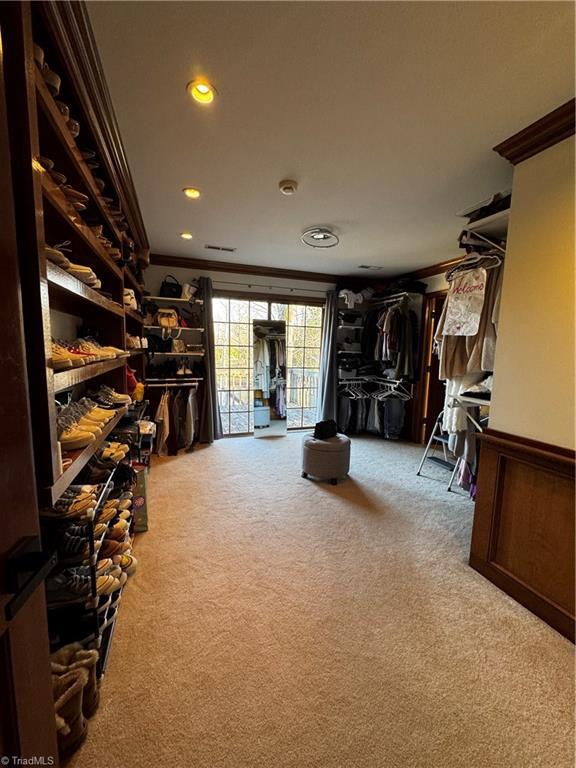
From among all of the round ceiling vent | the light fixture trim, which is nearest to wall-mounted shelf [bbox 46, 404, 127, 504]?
the light fixture trim

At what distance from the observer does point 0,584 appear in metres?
0.54

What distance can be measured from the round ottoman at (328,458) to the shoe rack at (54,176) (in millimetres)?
1922

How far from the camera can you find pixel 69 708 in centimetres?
101

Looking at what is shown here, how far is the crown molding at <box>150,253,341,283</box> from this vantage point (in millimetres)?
4031

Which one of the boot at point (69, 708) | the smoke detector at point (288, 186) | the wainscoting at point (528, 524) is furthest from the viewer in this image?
the smoke detector at point (288, 186)

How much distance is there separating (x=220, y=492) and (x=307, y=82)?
2799 millimetres

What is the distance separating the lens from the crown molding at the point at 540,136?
1351mm

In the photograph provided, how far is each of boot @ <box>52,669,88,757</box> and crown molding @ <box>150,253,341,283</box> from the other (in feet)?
13.1

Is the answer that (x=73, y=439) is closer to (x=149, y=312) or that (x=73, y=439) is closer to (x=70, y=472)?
(x=70, y=472)

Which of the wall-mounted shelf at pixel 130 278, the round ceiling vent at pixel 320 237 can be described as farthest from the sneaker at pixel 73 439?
the round ceiling vent at pixel 320 237

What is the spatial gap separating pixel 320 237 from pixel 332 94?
1.57 m

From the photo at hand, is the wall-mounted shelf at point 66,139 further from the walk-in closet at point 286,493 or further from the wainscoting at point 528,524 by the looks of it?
the wainscoting at point 528,524

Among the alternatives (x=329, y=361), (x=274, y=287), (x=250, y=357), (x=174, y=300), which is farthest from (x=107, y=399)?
(x=329, y=361)

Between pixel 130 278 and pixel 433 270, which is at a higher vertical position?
pixel 433 270
